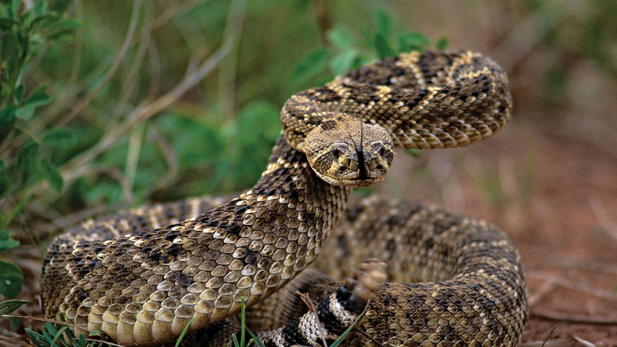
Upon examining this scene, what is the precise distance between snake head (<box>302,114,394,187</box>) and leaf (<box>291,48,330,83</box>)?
5.19ft

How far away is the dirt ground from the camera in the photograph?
4.79 meters

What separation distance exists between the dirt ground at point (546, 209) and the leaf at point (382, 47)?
8.34 feet

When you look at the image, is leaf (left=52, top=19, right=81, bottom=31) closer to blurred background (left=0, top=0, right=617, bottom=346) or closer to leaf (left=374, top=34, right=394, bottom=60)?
blurred background (left=0, top=0, right=617, bottom=346)

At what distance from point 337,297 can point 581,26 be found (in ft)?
27.8

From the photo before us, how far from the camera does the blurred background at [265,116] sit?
477 centimetres

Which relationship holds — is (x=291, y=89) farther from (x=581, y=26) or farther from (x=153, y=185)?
(x=581, y=26)

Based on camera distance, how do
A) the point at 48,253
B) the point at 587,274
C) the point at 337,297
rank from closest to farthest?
the point at 337,297 → the point at 48,253 → the point at 587,274

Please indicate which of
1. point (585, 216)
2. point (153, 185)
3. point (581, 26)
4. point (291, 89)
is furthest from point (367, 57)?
point (581, 26)

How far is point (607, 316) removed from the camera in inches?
191

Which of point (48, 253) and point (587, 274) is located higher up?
point (48, 253)

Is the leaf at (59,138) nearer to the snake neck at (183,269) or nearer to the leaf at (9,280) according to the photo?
the snake neck at (183,269)

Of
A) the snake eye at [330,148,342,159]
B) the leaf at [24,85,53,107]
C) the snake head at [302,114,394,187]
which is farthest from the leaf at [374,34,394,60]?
the leaf at [24,85,53,107]

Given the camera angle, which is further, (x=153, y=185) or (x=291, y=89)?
(x=291, y=89)

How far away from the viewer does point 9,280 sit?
12.7 feet
